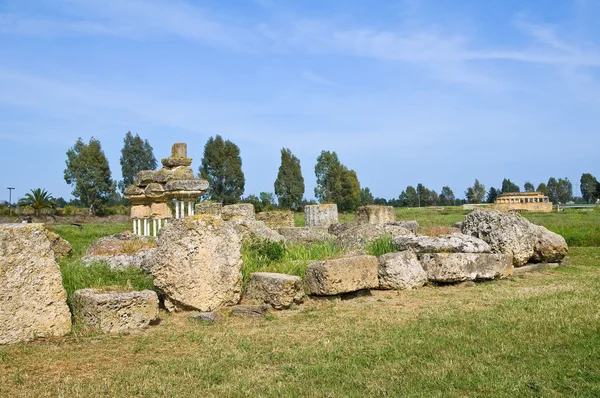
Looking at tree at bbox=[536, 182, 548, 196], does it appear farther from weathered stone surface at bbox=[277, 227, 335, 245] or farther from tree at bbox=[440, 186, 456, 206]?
weathered stone surface at bbox=[277, 227, 335, 245]

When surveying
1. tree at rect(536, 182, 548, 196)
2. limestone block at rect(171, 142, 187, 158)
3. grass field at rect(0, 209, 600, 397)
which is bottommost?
grass field at rect(0, 209, 600, 397)

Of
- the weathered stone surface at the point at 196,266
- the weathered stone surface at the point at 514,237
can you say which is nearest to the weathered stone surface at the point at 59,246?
the weathered stone surface at the point at 196,266

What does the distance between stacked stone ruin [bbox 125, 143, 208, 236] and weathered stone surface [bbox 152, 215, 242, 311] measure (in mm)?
7753

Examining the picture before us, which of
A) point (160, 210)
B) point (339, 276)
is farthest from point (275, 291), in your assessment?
point (160, 210)

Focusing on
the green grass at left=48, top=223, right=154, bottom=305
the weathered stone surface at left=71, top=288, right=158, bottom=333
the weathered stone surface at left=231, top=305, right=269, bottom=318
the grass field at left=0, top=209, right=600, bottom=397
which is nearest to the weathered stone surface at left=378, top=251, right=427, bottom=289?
the grass field at left=0, top=209, right=600, bottom=397

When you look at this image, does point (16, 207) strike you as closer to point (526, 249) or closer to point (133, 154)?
point (133, 154)

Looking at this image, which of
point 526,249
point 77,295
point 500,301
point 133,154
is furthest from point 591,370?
point 133,154

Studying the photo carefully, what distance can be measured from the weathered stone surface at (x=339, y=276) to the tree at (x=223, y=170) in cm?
5862

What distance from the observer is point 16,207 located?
4862 cm

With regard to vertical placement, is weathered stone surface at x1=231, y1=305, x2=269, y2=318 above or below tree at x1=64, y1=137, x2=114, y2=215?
below

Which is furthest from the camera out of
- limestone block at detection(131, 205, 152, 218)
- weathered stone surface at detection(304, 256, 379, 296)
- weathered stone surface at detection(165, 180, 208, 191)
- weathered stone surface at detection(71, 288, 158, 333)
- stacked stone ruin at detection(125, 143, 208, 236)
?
limestone block at detection(131, 205, 152, 218)

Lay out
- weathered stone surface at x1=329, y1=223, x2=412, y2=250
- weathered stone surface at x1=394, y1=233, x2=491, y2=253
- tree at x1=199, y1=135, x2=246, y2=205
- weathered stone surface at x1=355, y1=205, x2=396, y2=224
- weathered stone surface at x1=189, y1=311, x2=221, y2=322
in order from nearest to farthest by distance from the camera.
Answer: weathered stone surface at x1=189, y1=311, x2=221, y2=322
weathered stone surface at x1=394, y1=233, x2=491, y2=253
weathered stone surface at x1=329, y1=223, x2=412, y2=250
weathered stone surface at x1=355, y1=205, x2=396, y2=224
tree at x1=199, y1=135, x2=246, y2=205

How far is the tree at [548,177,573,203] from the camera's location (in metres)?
144

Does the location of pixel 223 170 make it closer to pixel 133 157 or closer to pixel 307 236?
pixel 133 157
